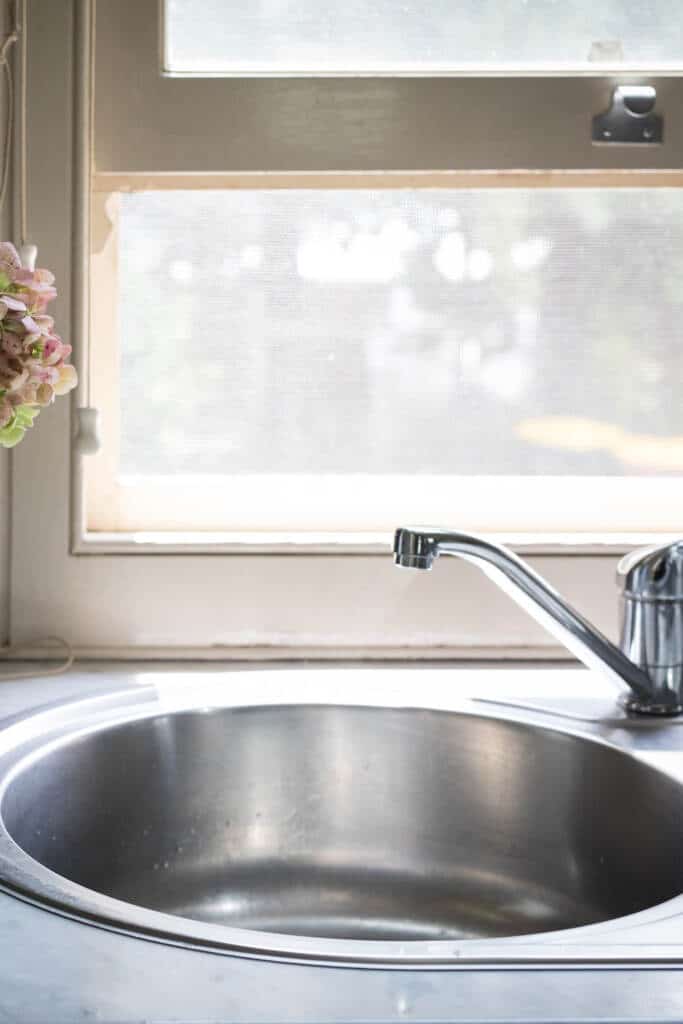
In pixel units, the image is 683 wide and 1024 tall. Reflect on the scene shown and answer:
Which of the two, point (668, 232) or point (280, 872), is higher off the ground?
point (668, 232)

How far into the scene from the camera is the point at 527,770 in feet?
4.03

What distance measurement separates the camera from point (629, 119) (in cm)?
144

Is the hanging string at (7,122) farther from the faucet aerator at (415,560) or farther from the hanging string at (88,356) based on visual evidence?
the faucet aerator at (415,560)

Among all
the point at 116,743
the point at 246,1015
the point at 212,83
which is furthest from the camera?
the point at 212,83

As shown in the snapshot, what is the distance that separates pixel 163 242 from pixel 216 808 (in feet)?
2.09

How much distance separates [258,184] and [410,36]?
0.23 metres

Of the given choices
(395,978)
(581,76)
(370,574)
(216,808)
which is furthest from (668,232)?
(395,978)

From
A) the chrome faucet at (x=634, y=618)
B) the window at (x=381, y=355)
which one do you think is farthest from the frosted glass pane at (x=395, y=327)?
the chrome faucet at (x=634, y=618)

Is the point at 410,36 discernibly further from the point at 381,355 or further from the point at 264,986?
the point at 264,986

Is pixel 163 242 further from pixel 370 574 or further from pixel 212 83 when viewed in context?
pixel 370 574

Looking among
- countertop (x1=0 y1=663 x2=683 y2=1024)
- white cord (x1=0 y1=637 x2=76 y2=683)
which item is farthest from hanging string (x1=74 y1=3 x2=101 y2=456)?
countertop (x1=0 y1=663 x2=683 y2=1024)

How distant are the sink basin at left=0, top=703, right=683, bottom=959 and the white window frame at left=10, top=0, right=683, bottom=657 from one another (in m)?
0.19

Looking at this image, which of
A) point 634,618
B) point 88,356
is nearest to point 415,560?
point 634,618

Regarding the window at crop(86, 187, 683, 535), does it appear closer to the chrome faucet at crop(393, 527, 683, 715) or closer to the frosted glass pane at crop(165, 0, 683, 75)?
the frosted glass pane at crop(165, 0, 683, 75)
